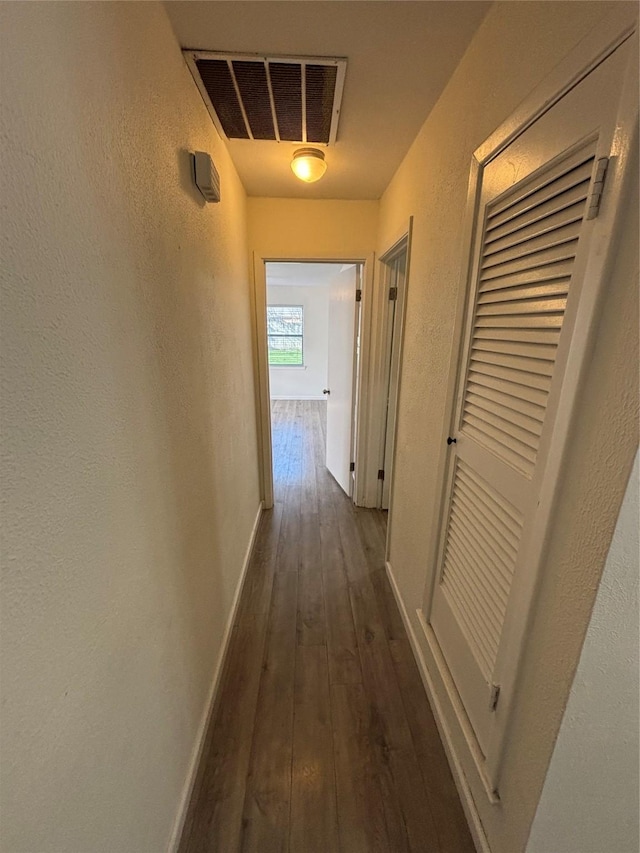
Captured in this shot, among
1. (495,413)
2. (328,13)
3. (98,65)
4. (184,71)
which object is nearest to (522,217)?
(495,413)

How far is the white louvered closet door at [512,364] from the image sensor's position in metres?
0.69

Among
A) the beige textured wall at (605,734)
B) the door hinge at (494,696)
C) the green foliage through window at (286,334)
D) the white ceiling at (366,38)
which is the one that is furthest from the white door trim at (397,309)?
the green foliage through window at (286,334)

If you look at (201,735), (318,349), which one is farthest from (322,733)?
(318,349)

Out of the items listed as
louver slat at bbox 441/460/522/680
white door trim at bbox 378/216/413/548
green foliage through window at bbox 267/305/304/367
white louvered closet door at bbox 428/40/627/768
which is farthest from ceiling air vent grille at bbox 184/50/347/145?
green foliage through window at bbox 267/305/304/367

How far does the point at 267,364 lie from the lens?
2662mm

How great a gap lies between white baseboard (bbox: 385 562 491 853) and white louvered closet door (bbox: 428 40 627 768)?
174mm

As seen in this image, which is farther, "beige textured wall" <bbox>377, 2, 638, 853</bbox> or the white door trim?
the white door trim

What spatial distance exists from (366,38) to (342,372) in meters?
2.16

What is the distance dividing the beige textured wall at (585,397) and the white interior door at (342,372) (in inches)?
46.4

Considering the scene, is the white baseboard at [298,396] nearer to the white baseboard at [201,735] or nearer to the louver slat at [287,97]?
the white baseboard at [201,735]

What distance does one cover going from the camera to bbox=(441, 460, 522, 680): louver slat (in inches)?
37.9

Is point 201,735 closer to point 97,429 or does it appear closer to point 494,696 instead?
point 494,696

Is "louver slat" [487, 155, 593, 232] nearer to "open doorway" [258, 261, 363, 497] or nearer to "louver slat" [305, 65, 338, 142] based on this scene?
"louver slat" [305, 65, 338, 142]

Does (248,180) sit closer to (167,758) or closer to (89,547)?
(89,547)
